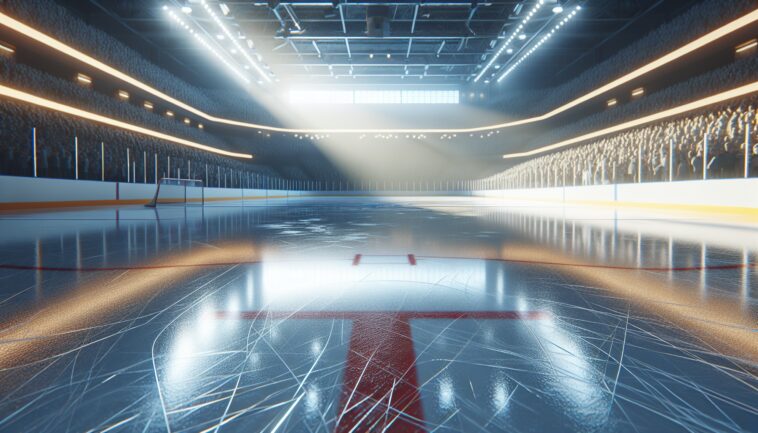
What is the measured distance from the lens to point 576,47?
1986cm

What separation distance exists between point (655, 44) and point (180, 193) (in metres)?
19.0

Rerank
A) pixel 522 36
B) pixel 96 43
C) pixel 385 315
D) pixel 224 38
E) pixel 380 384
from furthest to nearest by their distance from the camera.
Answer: pixel 224 38
pixel 522 36
pixel 96 43
pixel 385 315
pixel 380 384

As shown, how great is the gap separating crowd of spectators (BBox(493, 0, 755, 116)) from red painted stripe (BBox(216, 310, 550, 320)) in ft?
40.0

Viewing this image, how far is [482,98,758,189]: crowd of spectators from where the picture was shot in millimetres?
8555

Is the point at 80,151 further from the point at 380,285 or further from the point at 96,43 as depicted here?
the point at 380,285

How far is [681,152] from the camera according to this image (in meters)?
10.3

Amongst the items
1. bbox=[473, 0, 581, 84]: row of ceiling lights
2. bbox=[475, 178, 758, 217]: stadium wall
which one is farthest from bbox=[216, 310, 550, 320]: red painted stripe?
bbox=[473, 0, 581, 84]: row of ceiling lights

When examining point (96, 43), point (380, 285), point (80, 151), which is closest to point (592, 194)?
point (380, 285)

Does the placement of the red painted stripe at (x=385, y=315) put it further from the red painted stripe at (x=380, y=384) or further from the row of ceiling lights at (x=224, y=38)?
the row of ceiling lights at (x=224, y=38)

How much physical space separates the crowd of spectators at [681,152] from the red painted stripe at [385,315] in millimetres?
9534

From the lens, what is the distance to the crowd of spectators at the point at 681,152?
8555mm


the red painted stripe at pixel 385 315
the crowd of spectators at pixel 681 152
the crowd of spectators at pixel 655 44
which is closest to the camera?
the red painted stripe at pixel 385 315

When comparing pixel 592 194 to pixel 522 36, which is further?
pixel 522 36

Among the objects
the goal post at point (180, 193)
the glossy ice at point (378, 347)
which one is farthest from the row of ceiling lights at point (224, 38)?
the glossy ice at point (378, 347)
